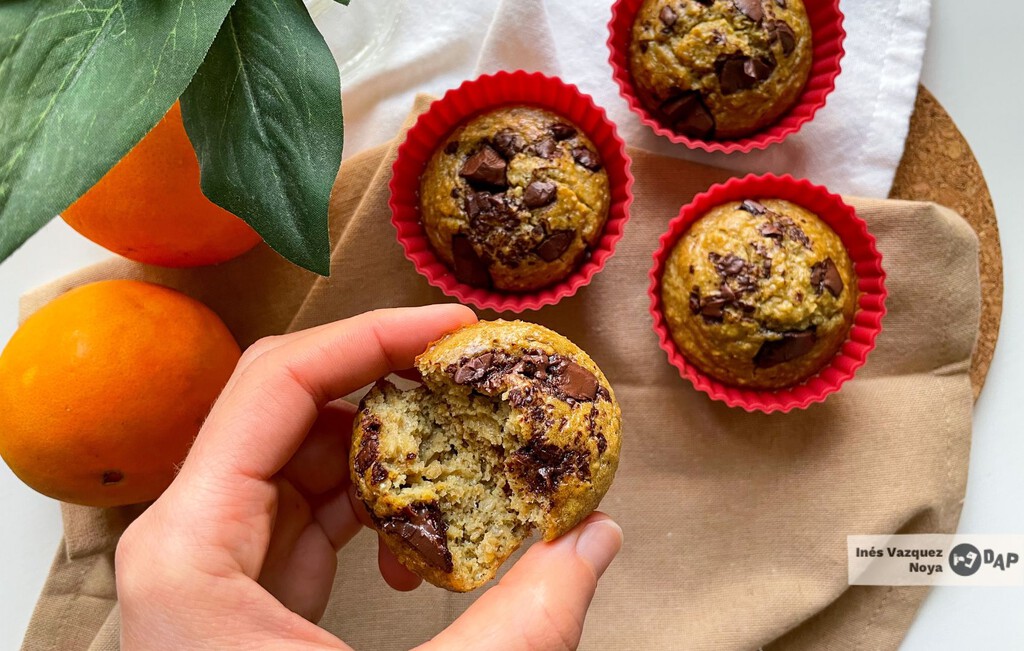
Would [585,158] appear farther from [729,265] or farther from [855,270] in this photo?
[855,270]

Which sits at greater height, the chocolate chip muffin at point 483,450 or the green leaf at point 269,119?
the green leaf at point 269,119

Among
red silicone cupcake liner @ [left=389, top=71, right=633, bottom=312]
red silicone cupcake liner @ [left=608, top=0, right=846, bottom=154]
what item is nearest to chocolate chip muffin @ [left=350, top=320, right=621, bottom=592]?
red silicone cupcake liner @ [left=389, top=71, right=633, bottom=312]

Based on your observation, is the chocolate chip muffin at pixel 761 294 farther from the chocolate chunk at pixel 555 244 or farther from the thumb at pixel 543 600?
the thumb at pixel 543 600

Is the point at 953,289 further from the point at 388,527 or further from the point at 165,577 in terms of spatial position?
Answer: the point at 165,577

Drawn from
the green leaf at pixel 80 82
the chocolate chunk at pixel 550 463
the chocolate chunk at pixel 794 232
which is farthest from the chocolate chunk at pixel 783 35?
the green leaf at pixel 80 82

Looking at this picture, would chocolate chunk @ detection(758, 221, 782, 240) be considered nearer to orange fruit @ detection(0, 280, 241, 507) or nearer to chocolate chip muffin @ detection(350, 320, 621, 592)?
chocolate chip muffin @ detection(350, 320, 621, 592)

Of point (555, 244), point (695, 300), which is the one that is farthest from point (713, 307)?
point (555, 244)
